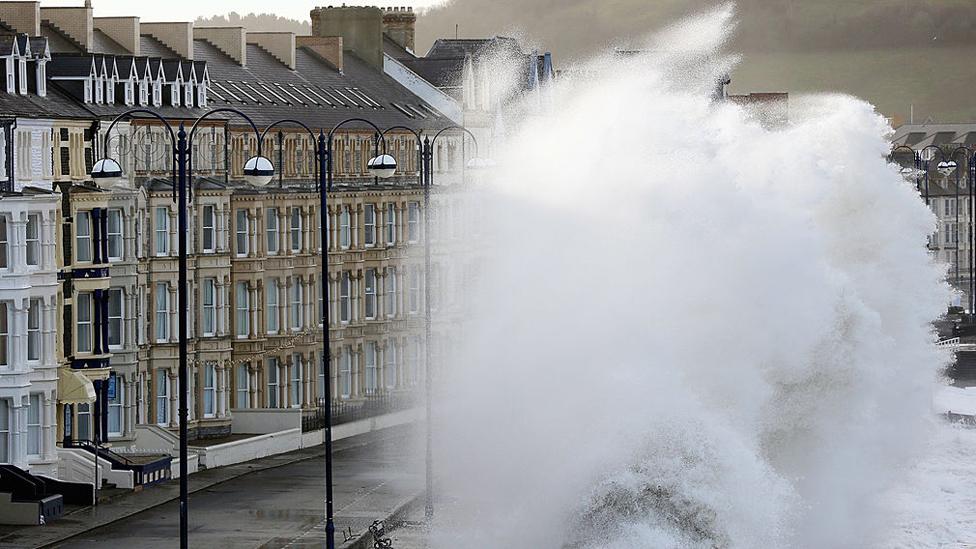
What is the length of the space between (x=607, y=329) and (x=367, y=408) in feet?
101

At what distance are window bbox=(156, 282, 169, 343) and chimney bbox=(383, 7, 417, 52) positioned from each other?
34799mm

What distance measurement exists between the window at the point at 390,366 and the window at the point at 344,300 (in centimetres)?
289

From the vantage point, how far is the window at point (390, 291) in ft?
297

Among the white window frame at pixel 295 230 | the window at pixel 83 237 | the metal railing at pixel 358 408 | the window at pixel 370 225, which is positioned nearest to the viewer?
the window at pixel 83 237

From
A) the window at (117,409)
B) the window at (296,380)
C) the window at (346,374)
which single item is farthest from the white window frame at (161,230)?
the window at (346,374)

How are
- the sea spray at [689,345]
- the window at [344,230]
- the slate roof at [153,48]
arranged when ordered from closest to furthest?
the sea spray at [689,345] → the slate roof at [153,48] → the window at [344,230]

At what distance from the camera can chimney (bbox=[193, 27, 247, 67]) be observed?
87875 millimetres

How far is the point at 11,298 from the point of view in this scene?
211 feet

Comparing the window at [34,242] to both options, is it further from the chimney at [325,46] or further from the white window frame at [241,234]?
the chimney at [325,46]

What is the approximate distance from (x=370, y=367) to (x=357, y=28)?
16.2 meters

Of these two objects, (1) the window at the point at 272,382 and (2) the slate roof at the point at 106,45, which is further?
(1) the window at the point at 272,382

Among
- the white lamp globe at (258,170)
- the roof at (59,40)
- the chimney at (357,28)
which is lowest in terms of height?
the white lamp globe at (258,170)

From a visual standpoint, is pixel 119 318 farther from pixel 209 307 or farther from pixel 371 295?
pixel 371 295

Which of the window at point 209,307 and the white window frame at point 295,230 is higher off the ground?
the white window frame at point 295,230
